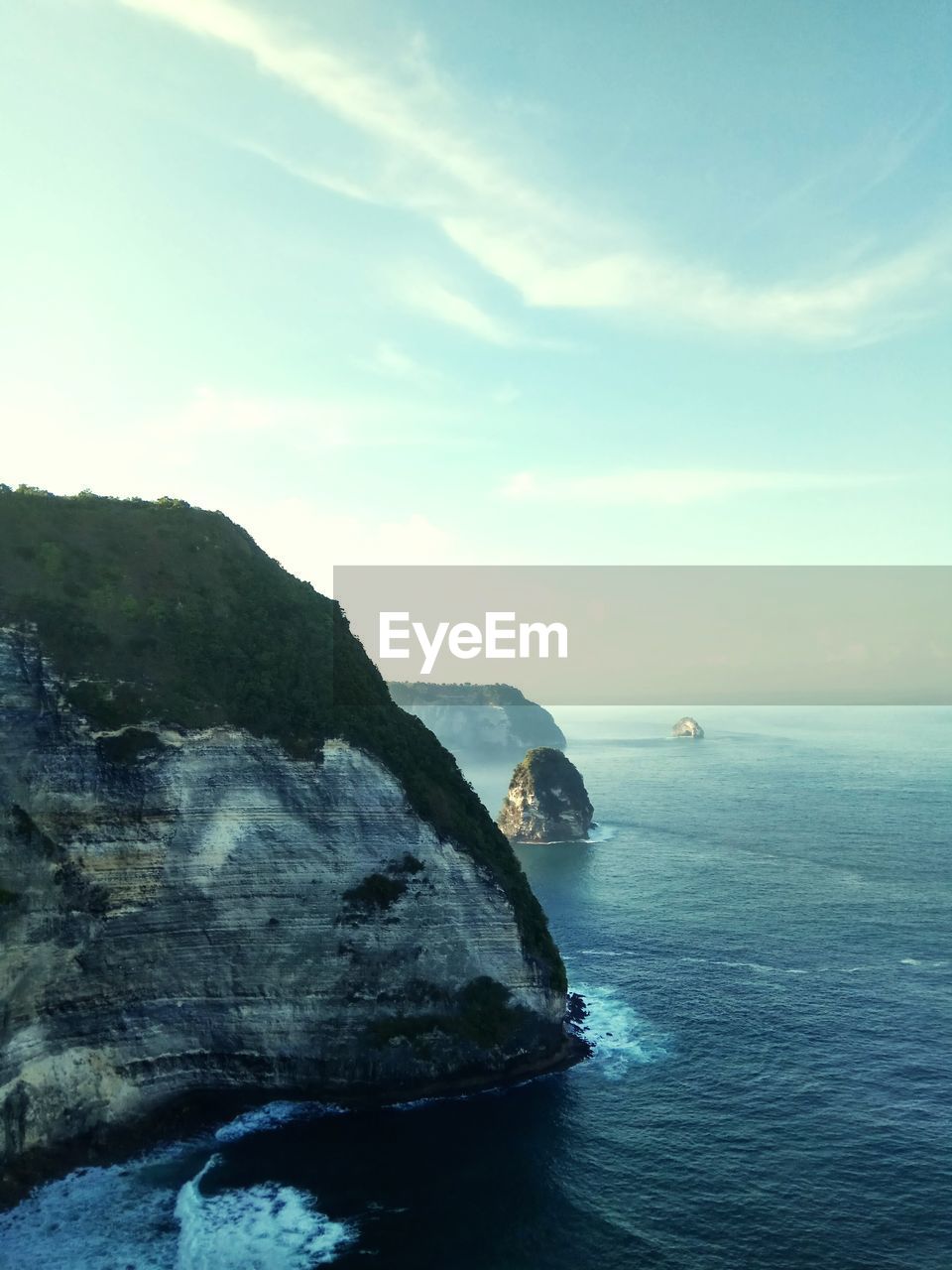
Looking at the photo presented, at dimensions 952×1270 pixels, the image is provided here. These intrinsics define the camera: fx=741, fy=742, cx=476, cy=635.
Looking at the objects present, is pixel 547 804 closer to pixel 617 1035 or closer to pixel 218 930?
pixel 617 1035

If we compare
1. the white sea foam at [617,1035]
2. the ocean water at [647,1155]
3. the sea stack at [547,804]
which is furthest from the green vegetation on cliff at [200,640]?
the sea stack at [547,804]

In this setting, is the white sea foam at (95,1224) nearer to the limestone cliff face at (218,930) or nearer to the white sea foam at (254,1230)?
the white sea foam at (254,1230)

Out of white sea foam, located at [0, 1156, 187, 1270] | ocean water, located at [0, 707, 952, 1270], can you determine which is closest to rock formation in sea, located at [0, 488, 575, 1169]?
white sea foam, located at [0, 1156, 187, 1270]

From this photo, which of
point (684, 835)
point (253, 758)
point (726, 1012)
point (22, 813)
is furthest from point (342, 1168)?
point (684, 835)

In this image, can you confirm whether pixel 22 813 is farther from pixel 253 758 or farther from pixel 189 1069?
pixel 189 1069

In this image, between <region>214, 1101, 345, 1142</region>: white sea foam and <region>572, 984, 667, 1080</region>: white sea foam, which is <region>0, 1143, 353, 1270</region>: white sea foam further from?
<region>572, 984, 667, 1080</region>: white sea foam

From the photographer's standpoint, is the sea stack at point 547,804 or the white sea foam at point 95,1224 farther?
the sea stack at point 547,804

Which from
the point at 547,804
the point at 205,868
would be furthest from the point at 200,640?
the point at 547,804
